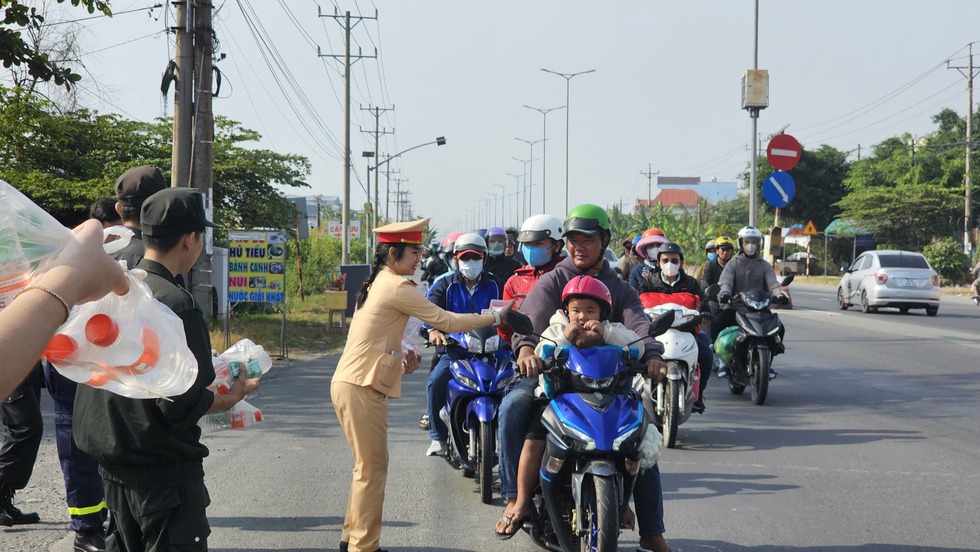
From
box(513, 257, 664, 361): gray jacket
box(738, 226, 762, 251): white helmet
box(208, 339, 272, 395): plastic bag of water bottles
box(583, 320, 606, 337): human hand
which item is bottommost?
box(208, 339, 272, 395): plastic bag of water bottles

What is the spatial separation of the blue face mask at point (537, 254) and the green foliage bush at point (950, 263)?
1483 inches

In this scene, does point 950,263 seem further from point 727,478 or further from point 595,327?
point 595,327

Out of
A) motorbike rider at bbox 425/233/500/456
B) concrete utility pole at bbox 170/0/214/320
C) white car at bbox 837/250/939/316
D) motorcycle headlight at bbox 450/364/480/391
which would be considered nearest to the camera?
motorcycle headlight at bbox 450/364/480/391

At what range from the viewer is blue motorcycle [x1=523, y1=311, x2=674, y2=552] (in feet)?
15.1

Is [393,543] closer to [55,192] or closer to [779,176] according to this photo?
[779,176]

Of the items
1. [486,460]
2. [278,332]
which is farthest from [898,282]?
[486,460]

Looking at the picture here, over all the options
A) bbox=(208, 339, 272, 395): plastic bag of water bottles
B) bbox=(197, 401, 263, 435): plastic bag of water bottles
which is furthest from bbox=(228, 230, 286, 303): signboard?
bbox=(208, 339, 272, 395): plastic bag of water bottles

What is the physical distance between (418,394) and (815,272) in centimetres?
5434

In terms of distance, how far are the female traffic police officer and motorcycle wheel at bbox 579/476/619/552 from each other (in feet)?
3.16

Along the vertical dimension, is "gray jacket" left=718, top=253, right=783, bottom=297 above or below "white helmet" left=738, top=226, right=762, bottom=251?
below

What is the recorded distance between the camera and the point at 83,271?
5.80 feet

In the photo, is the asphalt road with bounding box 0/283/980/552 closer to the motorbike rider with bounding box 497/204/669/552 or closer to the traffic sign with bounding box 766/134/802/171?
the motorbike rider with bounding box 497/204/669/552

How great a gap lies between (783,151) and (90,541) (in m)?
14.9

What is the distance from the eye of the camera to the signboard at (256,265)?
1537 cm
